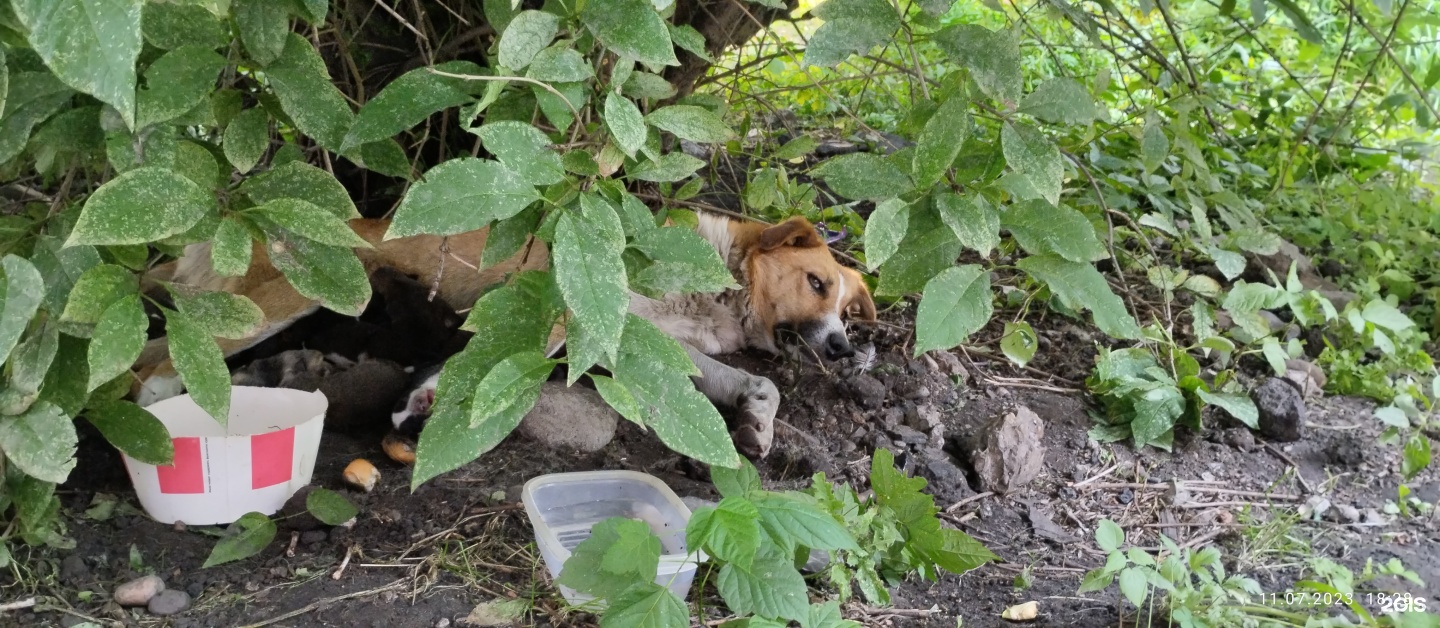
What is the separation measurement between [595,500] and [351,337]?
5.24ft

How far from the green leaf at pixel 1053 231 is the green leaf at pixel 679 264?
649mm

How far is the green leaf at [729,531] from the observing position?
188 centimetres

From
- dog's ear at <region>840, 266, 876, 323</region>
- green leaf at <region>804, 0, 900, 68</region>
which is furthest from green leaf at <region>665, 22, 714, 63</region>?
dog's ear at <region>840, 266, 876, 323</region>

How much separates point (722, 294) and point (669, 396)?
2856 mm

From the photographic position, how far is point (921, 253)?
2.13 metres

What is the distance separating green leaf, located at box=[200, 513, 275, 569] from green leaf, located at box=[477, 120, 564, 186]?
141cm

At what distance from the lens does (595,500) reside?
2.74 meters

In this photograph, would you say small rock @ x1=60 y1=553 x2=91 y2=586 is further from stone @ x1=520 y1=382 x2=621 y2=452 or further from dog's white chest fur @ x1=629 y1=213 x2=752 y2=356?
dog's white chest fur @ x1=629 y1=213 x2=752 y2=356

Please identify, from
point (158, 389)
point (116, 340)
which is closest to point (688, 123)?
point (116, 340)

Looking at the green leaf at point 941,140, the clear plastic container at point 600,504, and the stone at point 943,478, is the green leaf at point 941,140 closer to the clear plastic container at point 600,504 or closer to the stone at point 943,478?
the clear plastic container at point 600,504

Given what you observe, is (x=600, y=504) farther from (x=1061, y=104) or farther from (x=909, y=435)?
(x=1061, y=104)

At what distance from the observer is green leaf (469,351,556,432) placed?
5.55 ft

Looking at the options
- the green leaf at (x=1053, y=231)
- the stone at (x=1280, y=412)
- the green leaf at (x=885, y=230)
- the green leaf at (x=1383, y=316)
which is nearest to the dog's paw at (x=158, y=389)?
the green leaf at (x=885, y=230)

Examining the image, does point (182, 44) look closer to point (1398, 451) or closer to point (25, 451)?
point (25, 451)
